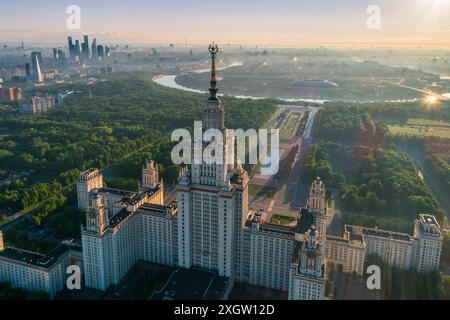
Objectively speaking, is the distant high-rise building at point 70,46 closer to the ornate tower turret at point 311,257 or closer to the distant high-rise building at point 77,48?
the distant high-rise building at point 77,48

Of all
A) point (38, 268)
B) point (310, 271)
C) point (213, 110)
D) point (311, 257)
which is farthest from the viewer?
point (38, 268)

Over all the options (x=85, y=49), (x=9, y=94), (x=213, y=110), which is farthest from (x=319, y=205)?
(x=85, y=49)

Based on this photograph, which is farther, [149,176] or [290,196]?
[290,196]

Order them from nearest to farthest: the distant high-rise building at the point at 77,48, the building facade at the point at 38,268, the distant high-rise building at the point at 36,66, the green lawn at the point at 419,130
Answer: the building facade at the point at 38,268 < the green lawn at the point at 419,130 < the distant high-rise building at the point at 36,66 < the distant high-rise building at the point at 77,48

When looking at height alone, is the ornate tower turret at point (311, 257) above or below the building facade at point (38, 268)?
above

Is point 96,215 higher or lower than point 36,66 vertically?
lower

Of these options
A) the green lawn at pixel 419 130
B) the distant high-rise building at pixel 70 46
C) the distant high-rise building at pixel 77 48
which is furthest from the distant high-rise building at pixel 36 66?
the green lawn at pixel 419 130

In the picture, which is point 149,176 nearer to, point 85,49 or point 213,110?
point 213,110

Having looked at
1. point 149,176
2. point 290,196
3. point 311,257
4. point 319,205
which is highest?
point 149,176

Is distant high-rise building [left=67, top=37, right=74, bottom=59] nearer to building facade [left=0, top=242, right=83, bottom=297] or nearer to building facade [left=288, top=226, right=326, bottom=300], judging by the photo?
building facade [left=0, top=242, right=83, bottom=297]

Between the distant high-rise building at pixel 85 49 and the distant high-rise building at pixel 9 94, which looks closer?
the distant high-rise building at pixel 9 94
